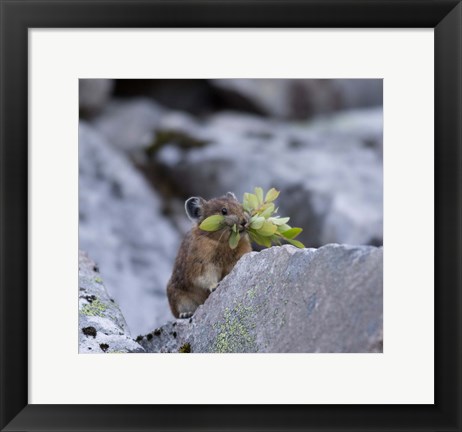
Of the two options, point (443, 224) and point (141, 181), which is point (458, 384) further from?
point (141, 181)

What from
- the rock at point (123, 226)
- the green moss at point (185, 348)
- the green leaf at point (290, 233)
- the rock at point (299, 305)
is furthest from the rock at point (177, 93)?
the rock at point (299, 305)

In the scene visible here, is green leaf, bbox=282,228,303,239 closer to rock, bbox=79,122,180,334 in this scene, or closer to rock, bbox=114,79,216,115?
rock, bbox=79,122,180,334

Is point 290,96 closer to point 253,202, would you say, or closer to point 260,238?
point 253,202

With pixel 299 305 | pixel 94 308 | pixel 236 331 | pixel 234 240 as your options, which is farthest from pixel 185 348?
pixel 299 305

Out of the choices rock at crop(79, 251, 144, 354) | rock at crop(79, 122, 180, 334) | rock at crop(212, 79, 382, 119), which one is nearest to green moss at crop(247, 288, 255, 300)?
rock at crop(79, 251, 144, 354)

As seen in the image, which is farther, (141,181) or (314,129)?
(314,129)

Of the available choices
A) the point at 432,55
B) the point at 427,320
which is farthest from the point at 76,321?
the point at 432,55

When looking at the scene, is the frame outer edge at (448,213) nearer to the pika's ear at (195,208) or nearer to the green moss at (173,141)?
the pika's ear at (195,208)
